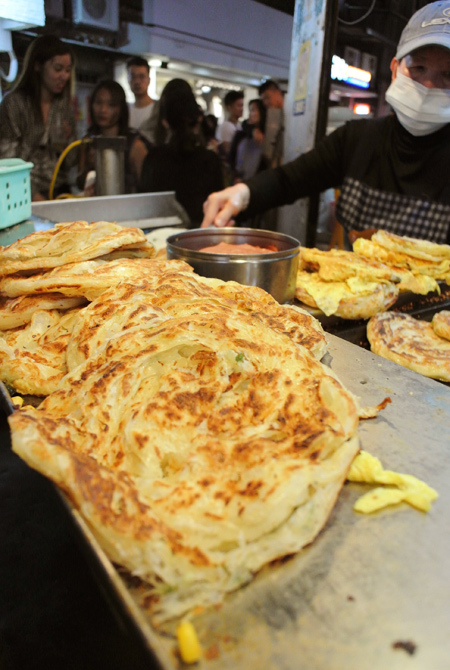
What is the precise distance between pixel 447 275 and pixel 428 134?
57.2 inches

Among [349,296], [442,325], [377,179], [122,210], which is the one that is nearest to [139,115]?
[122,210]

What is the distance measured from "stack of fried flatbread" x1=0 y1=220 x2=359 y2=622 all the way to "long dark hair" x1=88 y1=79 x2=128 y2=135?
639cm

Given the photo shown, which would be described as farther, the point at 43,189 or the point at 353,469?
the point at 43,189

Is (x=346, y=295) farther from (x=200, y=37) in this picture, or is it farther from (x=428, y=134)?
(x=200, y=37)

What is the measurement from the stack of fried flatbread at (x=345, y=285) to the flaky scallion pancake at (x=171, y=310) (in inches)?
35.1

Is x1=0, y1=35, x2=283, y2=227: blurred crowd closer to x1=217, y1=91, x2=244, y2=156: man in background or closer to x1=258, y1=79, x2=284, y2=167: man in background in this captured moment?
x1=258, y1=79, x2=284, y2=167: man in background

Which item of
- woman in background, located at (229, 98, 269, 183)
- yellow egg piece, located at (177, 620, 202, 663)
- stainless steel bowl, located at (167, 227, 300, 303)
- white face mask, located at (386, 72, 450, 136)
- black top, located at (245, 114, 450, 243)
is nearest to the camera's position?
yellow egg piece, located at (177, 620, 202, 663)

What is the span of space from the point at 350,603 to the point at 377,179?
4.28 metres

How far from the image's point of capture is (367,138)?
4.46 m

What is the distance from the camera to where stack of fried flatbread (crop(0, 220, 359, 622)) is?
0.88 metres

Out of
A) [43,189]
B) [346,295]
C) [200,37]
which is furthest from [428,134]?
[200,37]

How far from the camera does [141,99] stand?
8039 mm

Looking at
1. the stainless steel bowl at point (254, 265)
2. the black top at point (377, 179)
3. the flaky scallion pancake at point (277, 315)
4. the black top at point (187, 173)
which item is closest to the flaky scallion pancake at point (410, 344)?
the stainless steel bowl at point (254, 265)

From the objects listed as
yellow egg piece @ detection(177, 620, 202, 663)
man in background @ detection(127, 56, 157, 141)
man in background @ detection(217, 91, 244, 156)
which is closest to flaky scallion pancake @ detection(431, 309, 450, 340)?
yellow egg piece @ detection(177, 620, 202, 663)
